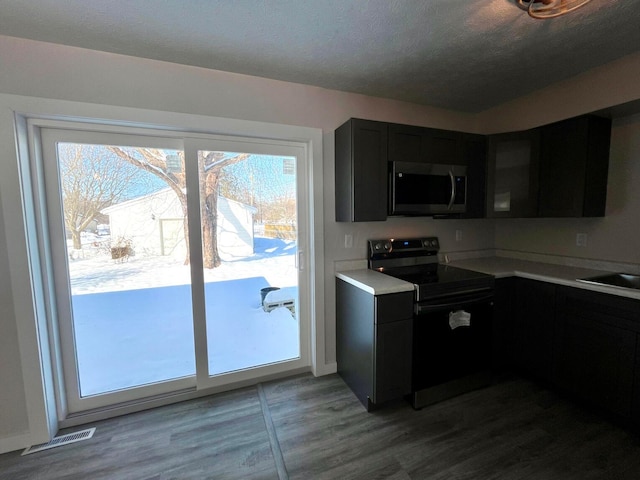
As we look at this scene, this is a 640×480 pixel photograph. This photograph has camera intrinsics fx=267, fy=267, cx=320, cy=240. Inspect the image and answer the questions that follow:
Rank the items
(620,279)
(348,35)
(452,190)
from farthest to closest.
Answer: (452,190)
(620,279)
(348,35)

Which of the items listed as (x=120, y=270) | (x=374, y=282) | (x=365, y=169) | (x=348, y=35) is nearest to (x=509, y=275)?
(x=374, y=282)

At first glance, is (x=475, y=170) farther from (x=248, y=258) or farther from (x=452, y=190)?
(x=248, y=258)

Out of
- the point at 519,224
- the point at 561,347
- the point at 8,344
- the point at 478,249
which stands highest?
the point at 519,224

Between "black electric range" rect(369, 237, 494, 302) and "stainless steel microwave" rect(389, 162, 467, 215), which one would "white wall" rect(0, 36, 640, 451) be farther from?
"stainless steel microwave" rect(389, 162, 467, 215)

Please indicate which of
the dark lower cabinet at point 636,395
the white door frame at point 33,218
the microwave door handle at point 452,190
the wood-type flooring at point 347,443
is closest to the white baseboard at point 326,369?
the wood-type flooring at point 347,443

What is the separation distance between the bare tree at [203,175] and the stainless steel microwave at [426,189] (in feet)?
4.03

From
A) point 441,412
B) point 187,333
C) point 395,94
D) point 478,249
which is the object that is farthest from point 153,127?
point 478,249

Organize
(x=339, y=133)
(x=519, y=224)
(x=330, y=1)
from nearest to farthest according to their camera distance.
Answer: (x=330, y=1) → (x=339, y=133) → (x=519, y=224)

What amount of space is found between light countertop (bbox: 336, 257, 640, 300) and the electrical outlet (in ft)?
0.69

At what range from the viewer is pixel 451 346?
6.50ft

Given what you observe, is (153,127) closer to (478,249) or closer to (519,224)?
(478,249)

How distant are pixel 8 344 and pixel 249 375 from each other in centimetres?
153

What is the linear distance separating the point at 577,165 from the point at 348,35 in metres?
2.02

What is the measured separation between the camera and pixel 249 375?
2.26m
